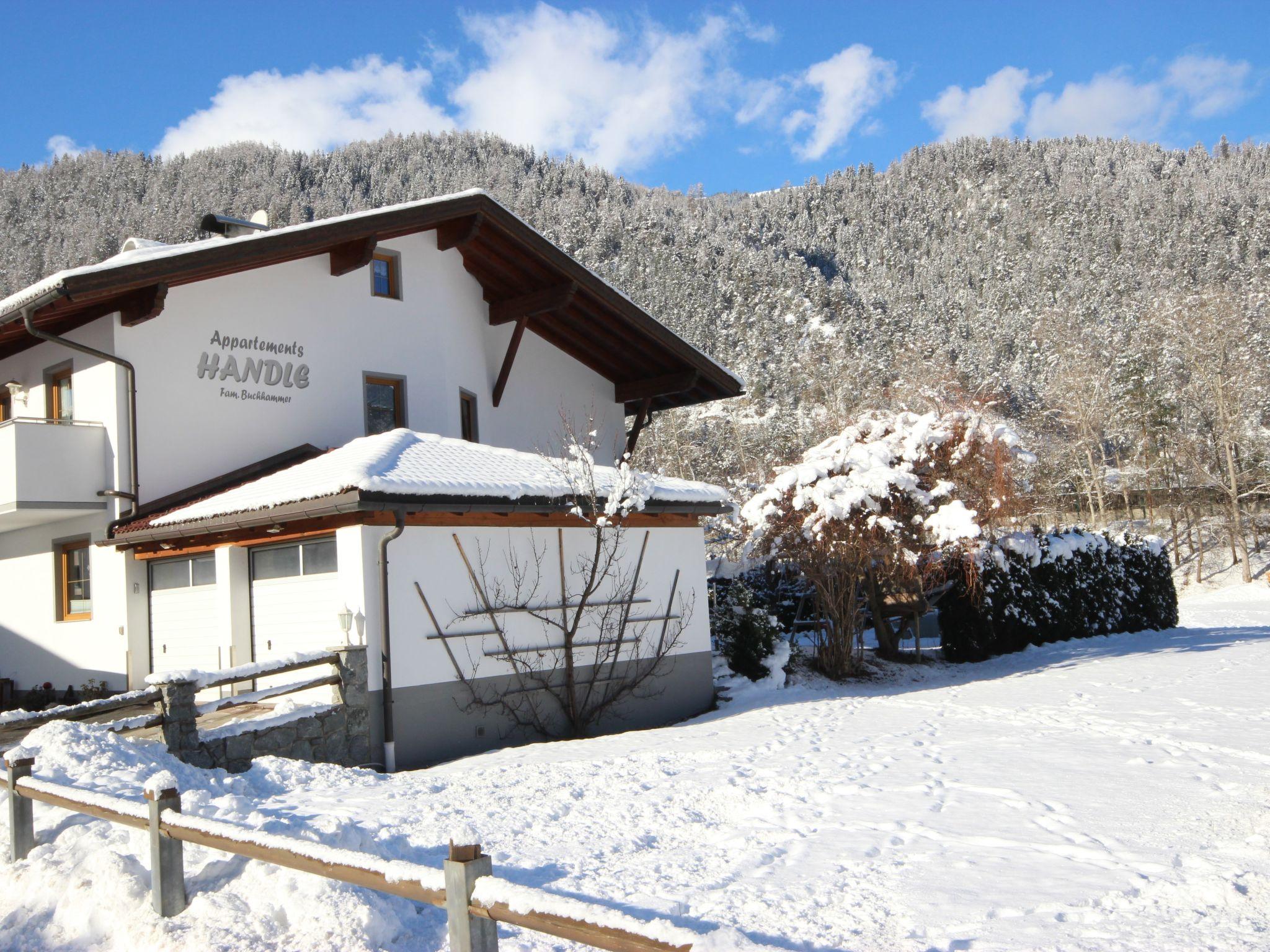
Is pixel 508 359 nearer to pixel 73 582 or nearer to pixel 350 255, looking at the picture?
pixel 350 255

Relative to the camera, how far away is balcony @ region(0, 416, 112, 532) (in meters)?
12.8

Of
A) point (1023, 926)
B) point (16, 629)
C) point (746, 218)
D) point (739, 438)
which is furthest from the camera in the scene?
point (746, 218)

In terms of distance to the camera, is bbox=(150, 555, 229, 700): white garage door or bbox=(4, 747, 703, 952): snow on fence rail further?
bbox=(150, 555, 229, 700): white garage door

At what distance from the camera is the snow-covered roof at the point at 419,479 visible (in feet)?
35.8

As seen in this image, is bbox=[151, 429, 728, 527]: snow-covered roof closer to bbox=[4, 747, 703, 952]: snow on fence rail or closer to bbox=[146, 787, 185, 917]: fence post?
bbox=[4, 747, 703, 952]: snow on fence rail

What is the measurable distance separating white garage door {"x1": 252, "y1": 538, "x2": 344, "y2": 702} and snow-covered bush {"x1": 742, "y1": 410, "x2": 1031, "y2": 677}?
24.9 feet

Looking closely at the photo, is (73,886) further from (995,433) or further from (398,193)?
(398,193)

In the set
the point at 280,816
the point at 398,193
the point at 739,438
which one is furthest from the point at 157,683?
the point at 398,193

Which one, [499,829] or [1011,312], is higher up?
[1011,312]

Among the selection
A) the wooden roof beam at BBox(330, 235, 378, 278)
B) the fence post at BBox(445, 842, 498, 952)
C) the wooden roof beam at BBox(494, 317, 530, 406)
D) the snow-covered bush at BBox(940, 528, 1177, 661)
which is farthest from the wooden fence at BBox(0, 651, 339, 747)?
the snow-covered bush at BBox(940, 528, 1177, 661)

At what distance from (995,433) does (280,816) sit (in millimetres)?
13754

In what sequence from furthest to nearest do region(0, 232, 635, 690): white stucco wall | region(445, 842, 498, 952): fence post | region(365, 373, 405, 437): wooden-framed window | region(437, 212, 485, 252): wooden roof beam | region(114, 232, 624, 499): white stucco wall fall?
region(437, 212, 485, 252): wooden roof beam
region(365, 373, 405, 437): wooden-framed window
region(114, 232, 624, 499): white stucco wall
region(0, 232, 635, 690): white stucco wall
region(445, 842, 498, 952): fence post

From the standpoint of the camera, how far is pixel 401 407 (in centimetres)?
1620

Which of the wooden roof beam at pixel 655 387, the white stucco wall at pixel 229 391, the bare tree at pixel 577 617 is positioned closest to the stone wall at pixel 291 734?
the white stucco wall at pixel 229 391
